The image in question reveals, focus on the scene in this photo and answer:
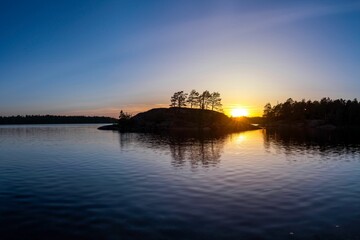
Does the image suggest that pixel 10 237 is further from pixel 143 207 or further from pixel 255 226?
pixel 255 226

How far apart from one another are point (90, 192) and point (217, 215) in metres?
13.9

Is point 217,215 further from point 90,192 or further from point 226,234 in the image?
point 90,192

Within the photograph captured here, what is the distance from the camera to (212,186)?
1228 inches

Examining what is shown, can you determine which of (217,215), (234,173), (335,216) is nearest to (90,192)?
(217,215)

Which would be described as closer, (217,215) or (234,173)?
(217,215)

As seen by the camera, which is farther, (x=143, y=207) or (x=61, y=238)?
(x=143, y=207)

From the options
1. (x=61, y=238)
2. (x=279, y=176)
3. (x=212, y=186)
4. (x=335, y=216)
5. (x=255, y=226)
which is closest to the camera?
(x=61, y=238)

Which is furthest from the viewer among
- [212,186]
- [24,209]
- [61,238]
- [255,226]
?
[212,186]

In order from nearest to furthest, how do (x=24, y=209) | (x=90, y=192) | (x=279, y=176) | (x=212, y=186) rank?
1. (x=24, y=209)
2. (x=90, y=192)
3. (x=212, y=186)
4. (x=279, y=176)

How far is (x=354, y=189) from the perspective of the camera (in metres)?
30.0

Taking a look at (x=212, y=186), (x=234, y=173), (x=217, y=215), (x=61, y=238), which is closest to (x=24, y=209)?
(x=61, y=238)

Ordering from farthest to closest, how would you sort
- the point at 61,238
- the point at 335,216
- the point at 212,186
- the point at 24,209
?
the point at 212,186, the point at 24,209, the point at 335,216, the point at 61,238

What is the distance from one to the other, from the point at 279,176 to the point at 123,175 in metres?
20.0

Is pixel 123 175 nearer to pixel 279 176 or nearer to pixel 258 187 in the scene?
pixel 258 187
